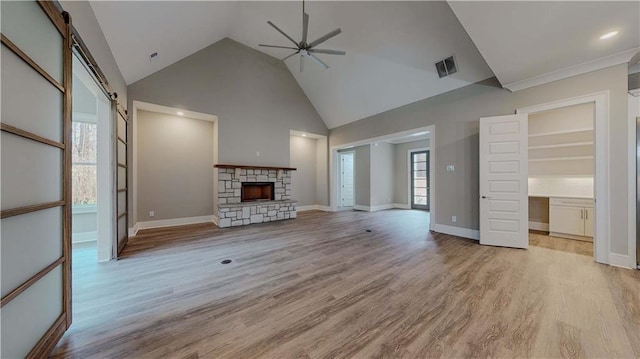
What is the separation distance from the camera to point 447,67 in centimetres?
394

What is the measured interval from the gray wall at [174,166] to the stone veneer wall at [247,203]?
0.63 metres

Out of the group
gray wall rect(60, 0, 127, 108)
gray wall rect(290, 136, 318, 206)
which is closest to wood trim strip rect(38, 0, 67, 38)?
gray wall rect(60, 0, 127, 108)

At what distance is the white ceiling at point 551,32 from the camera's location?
85.3 inches

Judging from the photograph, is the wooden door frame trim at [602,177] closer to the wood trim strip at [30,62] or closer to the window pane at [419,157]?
the window pane at [419,157]

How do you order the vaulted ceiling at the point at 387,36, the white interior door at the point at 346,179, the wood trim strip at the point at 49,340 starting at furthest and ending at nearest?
the white interior door at the point at 346,179, the vaulted ceiling at the point at 387,36, the wood trim strip at the point at 49,340

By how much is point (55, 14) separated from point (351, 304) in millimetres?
3164

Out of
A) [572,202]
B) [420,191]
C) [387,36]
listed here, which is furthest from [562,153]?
[387,36]

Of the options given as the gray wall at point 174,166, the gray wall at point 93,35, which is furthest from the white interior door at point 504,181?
the gray wall at point 174,166

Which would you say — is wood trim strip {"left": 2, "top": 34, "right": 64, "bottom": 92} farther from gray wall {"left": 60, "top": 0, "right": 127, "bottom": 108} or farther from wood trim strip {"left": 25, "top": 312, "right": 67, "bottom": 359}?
wood trim strip {"left": 25, "top": 312, "right": 67, "bottom": 359}

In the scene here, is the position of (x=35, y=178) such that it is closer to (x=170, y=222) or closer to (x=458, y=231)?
(x=170, y=222)

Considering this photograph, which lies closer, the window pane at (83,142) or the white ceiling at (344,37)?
the white ceiling at (344,37)

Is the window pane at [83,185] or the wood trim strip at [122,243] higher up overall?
the window pane at [83,185]

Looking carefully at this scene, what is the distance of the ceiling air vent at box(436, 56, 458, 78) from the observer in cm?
385

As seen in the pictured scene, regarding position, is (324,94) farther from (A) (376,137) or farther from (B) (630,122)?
(B) (630,122)
